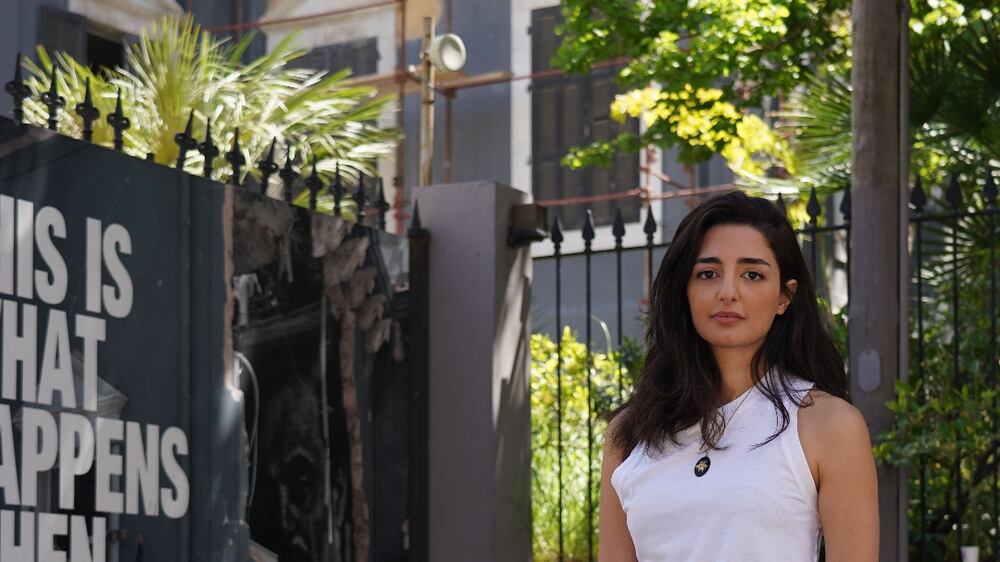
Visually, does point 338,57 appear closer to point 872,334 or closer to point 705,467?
point 872,334

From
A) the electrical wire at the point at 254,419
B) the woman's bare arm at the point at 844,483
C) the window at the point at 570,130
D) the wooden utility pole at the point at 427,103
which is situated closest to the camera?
the woman's bare arm at the point at 844,483

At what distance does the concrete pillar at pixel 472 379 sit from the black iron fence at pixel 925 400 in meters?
0.22

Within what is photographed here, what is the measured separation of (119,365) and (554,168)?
13376 mm

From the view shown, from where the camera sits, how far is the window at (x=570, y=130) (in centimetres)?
1723

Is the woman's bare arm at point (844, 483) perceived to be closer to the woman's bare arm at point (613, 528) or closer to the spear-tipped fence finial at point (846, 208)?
the woman's bare arm at point (613, 528)

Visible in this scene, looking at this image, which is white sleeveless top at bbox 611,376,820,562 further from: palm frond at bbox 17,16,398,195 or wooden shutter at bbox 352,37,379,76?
wooden shutter at bbox 352,37,379,76

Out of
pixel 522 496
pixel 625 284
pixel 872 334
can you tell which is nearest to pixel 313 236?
pixel 522 496

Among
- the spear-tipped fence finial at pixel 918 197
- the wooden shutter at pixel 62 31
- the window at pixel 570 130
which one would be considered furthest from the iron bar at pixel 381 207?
the window at pixel 570 130

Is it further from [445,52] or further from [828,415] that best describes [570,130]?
[828,415]

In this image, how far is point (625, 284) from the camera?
1702 centimetres

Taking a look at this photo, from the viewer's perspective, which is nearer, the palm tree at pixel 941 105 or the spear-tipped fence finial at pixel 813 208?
the spear-tipped fence finial at pixel 813 208

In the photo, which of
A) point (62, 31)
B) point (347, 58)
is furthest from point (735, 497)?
point (347, 58)

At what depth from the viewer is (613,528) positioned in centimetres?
261

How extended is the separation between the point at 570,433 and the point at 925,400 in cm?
286
